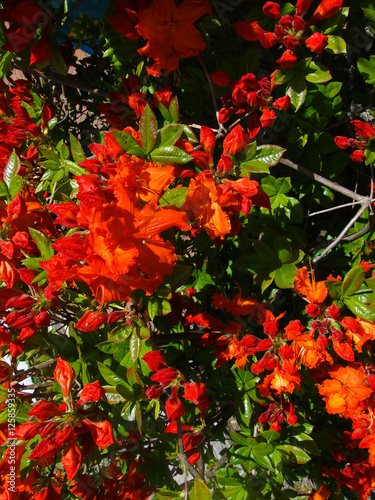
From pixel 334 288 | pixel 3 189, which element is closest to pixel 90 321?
pixel 3 189

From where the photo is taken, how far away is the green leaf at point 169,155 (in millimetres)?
1049

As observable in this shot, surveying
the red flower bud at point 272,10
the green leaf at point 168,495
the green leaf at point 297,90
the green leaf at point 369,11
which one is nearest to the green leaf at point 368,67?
the green leaf at point 369,11

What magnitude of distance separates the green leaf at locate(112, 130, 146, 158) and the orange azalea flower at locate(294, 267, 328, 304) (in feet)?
2.05

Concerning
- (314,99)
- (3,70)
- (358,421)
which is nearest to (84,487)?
(358,421)

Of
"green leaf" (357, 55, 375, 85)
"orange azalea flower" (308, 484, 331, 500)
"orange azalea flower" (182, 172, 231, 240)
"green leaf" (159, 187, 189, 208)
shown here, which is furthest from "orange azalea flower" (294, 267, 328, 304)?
"orange azalea flower" (308, 484, 331, 500)

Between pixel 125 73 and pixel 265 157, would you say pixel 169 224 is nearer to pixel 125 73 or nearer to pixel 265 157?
pixel 265 157

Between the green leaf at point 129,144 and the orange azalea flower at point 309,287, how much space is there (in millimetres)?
626

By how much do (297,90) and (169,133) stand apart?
0.45m

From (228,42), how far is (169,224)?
0.96 m

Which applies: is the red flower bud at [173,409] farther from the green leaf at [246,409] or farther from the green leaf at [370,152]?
the green leaf at [370,152]

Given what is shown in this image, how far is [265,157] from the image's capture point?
3.72ft

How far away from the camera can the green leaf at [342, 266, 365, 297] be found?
1.19 metres

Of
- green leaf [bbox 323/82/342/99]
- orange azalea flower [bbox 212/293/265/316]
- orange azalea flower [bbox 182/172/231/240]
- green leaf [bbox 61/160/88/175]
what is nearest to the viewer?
orange azalea flower [bbox 182/172/231/240]

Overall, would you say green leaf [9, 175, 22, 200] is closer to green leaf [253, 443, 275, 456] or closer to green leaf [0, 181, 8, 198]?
green leaf [0, 181, 8, 198]
